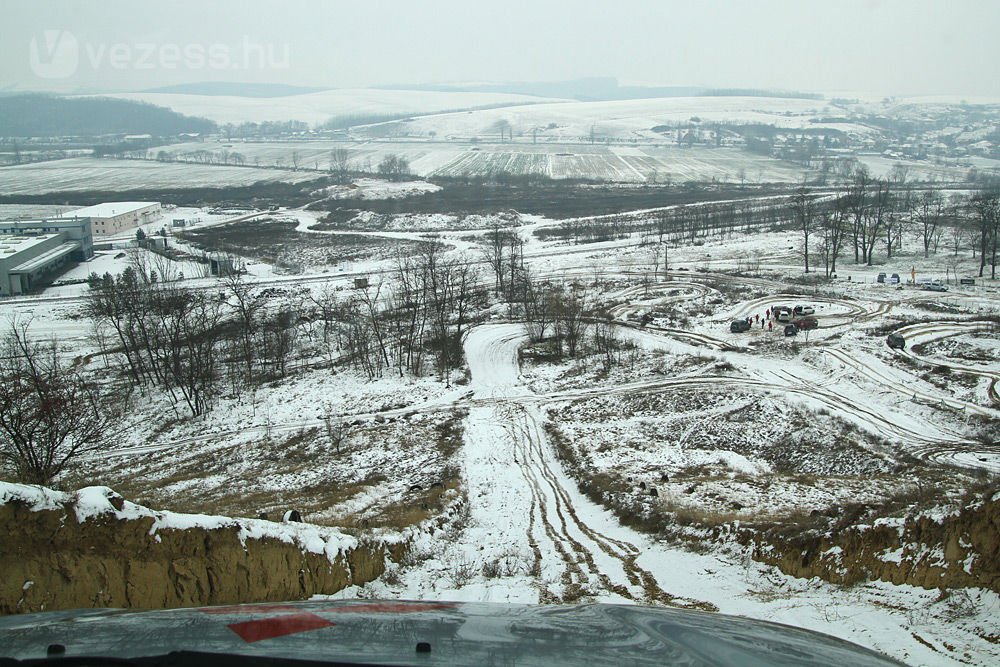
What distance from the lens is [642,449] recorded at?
19.0 m

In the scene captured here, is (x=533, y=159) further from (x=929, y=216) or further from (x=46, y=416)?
(x=46, y=416)

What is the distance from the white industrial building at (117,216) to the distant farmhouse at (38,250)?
23.8 feet

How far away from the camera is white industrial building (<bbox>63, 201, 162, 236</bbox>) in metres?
67.0

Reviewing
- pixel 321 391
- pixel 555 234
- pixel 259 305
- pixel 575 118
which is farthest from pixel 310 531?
pixel 575 118

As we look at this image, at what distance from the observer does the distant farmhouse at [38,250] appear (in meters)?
46.1

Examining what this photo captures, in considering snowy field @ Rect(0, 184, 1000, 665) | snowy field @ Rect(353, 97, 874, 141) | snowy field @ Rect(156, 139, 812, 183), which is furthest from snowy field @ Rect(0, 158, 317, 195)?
snowy field @ Rect(0, 184, 1000, 665)

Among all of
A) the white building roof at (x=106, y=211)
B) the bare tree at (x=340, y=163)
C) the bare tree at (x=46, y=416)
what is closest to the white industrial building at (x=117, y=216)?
the white building roof at (x=106, y=211)

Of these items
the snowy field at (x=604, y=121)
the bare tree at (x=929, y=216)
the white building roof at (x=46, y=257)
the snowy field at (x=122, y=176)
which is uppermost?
the snowy field at (x=604, y=121)

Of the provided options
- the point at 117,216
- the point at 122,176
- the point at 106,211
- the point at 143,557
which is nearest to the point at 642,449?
the point at 143,557

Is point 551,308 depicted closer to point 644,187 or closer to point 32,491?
point 32,491

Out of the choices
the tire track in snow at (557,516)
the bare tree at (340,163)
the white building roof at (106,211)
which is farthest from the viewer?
the bare tree at (340,163)

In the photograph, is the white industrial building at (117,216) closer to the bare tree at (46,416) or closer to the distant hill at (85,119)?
the bare tree at (46,416)

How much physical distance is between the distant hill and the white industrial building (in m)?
121

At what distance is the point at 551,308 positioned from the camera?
3472 centimetres
